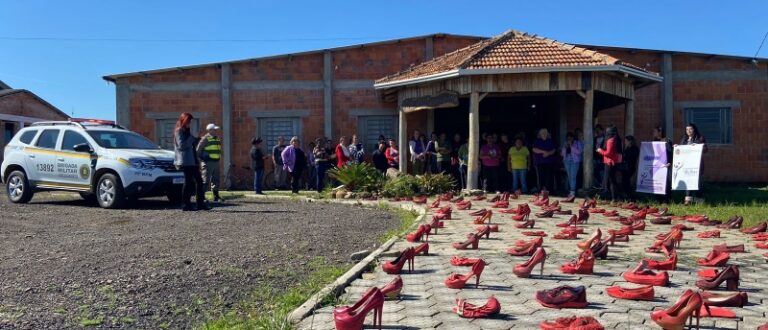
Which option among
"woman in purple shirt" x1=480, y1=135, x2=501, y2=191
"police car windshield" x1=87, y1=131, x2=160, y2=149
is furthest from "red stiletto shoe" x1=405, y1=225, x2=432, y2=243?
"police car windshield" x1=87, y1=131, x2=160, y2=149

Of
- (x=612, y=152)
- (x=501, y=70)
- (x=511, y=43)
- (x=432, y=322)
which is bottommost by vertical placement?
(x=432, y=322)

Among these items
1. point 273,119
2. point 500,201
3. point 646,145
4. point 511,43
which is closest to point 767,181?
point 646,145

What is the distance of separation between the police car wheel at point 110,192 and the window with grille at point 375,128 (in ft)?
26.4

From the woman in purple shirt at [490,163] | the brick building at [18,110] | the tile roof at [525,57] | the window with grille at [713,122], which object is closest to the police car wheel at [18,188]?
the tile roof at [525,57]

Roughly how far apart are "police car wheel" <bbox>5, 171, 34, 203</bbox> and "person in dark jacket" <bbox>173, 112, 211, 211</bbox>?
4343mm

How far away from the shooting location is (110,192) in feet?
39.4

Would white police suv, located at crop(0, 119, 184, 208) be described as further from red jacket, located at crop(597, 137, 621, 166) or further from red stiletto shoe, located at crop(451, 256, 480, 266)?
red jacket, located at crop(597, 137, 621, 166)

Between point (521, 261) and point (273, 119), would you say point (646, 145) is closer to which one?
point (521, 261)

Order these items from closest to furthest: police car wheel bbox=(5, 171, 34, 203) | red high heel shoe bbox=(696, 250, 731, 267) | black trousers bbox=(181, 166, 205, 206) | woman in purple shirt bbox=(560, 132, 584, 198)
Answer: red high heel shoe bbox=(696, 250, 731, 267)
black trousers bbox=(181, 166, 205, 206)
police car wheel bbox=(5, 171, 34, 203)
woman in purple shirt bbox=(560, 132, 584, 198)

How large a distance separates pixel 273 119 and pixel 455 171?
6.14 metres

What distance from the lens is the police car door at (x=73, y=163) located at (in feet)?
40.3

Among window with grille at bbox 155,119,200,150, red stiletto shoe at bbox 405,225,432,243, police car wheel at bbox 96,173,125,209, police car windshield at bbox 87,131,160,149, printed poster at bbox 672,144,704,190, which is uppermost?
window with grille at bbox 155,119,200,150

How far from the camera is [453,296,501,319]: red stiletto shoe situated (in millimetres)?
3936

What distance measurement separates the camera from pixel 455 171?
15609 mm
